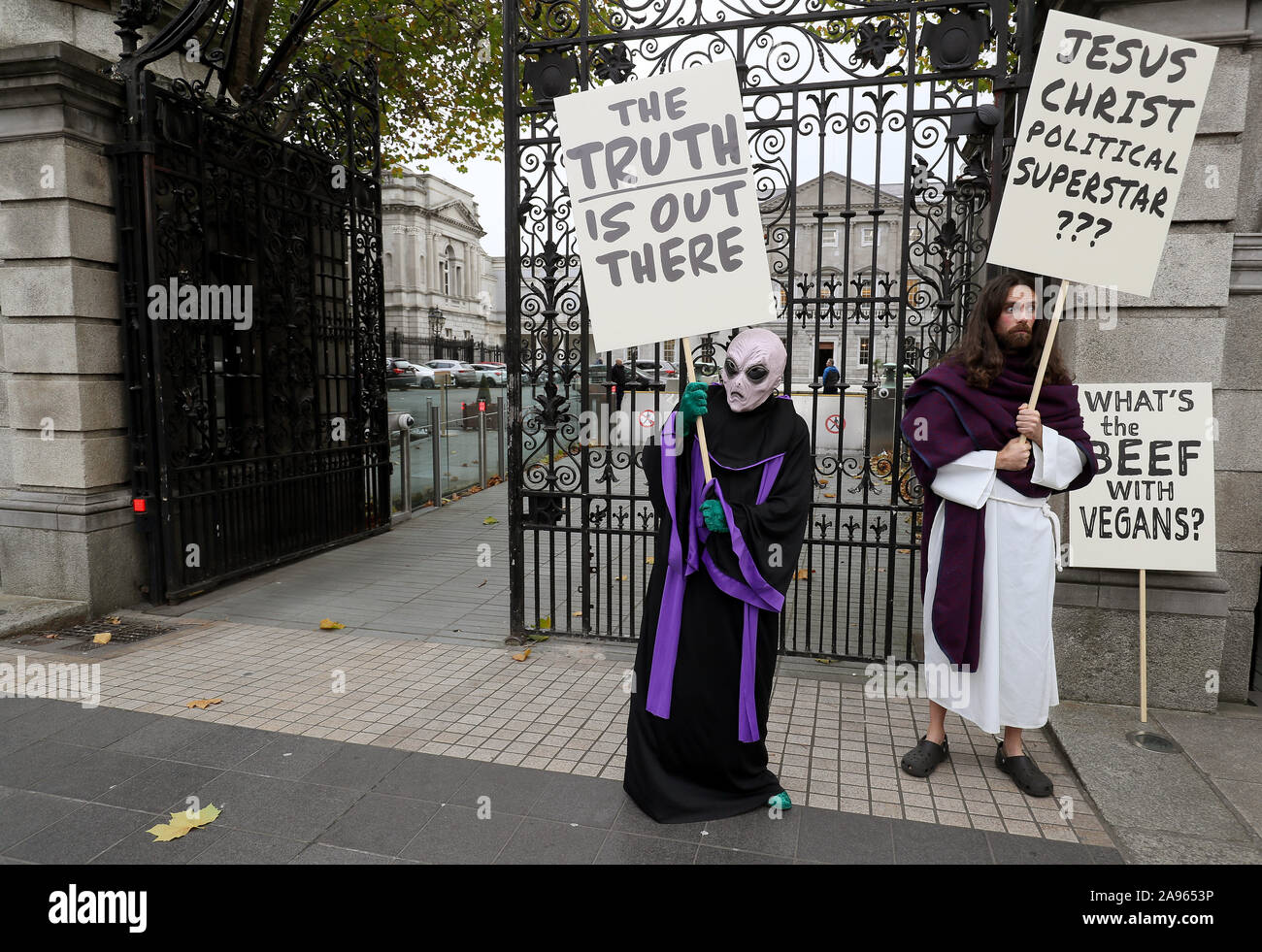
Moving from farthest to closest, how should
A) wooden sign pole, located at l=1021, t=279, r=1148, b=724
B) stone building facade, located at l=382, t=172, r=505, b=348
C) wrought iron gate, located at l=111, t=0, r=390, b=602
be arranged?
1. stone building facade, located at l=382, t=172, r=505, b=348
2. wrought iron gate, located at l=111, t=0, r=390, b=602
3. wooden sign pole, located at l=1021, t=279, r=1148, b=724

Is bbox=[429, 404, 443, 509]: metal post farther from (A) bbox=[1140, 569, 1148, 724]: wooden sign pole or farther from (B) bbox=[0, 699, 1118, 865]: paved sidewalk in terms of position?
(A) bbox=[1140, 569, 1148, 724]: wooden sign pole

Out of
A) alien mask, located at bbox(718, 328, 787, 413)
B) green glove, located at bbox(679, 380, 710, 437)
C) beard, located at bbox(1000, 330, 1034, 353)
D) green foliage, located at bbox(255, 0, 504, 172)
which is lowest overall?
green glove, located at bbox(679, 380, 710, 437)

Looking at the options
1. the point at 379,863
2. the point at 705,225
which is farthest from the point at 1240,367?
the point at 379,863

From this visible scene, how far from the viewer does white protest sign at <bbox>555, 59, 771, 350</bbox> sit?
12.4 ft

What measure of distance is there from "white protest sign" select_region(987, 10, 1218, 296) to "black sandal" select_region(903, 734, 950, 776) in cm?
237

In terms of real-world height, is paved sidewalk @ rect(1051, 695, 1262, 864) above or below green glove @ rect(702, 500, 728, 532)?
below

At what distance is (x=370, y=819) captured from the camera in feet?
11.7

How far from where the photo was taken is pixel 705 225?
12.6ft

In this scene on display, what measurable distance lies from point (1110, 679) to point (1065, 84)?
3.27 meters

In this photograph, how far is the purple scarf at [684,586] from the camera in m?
3.50

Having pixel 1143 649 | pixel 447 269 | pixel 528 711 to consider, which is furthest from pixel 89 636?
pixel 447 269

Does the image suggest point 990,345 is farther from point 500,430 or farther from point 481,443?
point 500,430

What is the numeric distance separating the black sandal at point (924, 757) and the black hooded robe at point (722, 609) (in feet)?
2.61
